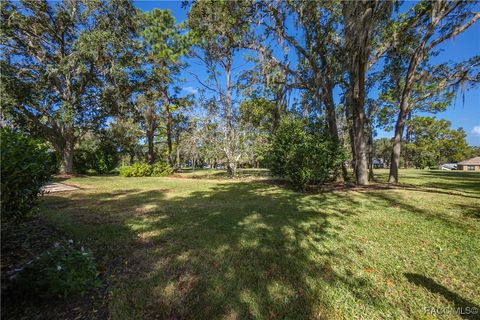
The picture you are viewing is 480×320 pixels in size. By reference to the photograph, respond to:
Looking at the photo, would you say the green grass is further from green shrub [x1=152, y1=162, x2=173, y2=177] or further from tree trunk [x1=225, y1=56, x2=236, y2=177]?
green shrub [x1=152, y1=162, x2=173, y2=177]

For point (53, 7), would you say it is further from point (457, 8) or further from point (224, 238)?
point (457, 8)

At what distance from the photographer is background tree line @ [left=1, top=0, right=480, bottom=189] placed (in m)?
8.54

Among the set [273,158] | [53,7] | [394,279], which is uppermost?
[53,7]

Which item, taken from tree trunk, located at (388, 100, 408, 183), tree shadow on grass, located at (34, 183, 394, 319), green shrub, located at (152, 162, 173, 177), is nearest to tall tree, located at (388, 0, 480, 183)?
tree trunk, located at (388, 100, 408, 183)

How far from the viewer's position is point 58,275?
6.56ft

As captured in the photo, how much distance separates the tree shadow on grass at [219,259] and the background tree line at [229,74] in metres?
4.22

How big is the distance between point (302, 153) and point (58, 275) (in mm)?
7171

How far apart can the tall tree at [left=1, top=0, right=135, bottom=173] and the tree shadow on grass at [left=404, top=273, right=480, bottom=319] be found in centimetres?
1538

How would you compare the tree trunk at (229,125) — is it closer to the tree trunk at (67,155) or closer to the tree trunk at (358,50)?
the tree trunk at (358,50)

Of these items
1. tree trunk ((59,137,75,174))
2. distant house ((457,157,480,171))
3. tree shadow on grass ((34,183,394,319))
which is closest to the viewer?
tree shadow on grass ((34,183,394,319))

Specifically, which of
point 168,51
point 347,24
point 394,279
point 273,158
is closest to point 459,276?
point 394,279

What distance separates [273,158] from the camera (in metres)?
8.94

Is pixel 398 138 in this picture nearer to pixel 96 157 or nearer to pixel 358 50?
pixel 358 50

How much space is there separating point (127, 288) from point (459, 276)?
12.5ft
